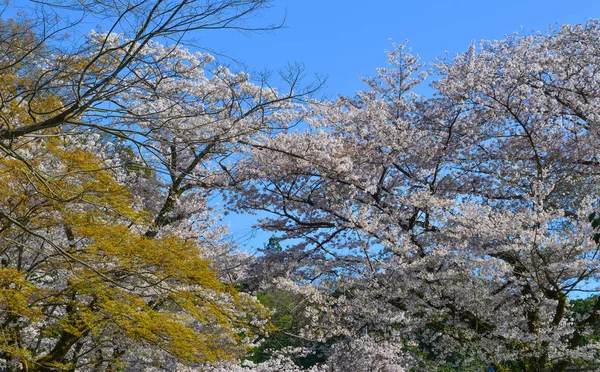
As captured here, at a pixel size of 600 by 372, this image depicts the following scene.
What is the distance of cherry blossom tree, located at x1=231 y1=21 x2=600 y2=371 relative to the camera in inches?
329

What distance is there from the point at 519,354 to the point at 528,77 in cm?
453

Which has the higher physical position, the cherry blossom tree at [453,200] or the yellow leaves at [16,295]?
the cherry blossom tree at [453,200]

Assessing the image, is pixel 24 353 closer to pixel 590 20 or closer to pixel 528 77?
pixel 528 77

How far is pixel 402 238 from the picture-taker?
8.71 metres

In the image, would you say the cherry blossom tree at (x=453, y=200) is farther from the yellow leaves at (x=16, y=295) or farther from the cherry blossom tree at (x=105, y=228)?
the yellow leaves at (x=16, y=295)

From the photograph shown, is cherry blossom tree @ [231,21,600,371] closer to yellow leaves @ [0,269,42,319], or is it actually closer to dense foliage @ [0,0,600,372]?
dense foliage @ [0,0,600,372]

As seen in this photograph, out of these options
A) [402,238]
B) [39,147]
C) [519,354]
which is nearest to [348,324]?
[402,238]

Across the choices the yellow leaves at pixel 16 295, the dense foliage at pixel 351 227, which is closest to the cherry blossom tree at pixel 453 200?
the dense foliage at pixel 351 227

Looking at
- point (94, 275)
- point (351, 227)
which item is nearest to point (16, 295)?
point (94, 275)

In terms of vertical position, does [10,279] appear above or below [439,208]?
below

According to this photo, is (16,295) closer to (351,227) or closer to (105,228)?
(105,228)

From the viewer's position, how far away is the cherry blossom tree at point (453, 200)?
27.4 feet

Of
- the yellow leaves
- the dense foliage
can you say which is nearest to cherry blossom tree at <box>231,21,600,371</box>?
the dense foliage

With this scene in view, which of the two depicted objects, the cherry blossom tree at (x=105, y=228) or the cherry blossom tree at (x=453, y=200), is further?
the cherry blossom tree at (x=453, y=200)
